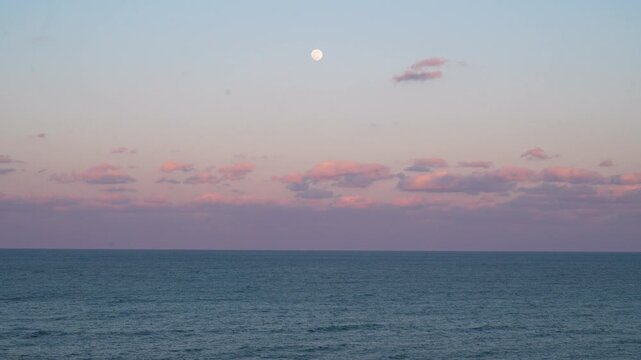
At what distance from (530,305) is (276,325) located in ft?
141

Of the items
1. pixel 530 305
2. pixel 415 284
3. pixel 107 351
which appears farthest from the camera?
pixel 415 284

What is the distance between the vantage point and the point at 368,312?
9494 cm

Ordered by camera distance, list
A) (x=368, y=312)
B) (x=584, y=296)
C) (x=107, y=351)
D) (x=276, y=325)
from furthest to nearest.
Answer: (x=584, y=296) < (x=368, y=312) < (x=276, y=325) < (x=107, y=351)

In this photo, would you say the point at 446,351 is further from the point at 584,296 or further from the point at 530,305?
the point at 584,296

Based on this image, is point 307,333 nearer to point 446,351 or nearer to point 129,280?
point 446,351

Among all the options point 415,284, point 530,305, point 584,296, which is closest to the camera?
point 530,305

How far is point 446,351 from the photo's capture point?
66.9m

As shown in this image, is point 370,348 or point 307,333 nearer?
point 370,348

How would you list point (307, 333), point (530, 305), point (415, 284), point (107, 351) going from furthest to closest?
point (415, 284) → point (530, 305) → point (307, 333) → point (107, 351)

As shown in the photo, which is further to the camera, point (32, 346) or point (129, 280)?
point (129, 280)

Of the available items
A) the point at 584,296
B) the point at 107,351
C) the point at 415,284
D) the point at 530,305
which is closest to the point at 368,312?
the point at 530,305

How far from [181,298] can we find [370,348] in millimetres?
50755

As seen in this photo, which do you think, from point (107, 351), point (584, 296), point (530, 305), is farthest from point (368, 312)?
point (584, 296)

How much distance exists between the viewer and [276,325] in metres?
81.8
